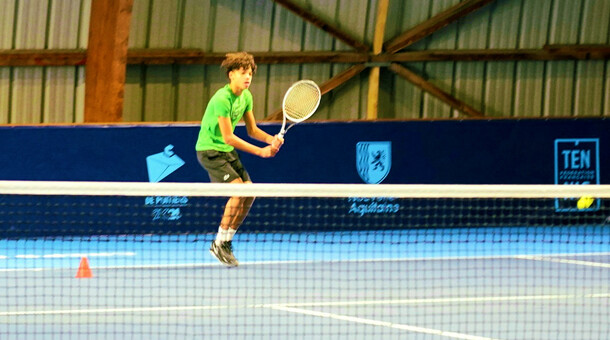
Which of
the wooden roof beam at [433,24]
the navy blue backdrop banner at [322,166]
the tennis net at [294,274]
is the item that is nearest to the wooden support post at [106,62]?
the navy blue backdrop banner at [322,166]

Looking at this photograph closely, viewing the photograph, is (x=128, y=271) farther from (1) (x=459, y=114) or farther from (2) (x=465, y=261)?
(1) (x=459, y=114)

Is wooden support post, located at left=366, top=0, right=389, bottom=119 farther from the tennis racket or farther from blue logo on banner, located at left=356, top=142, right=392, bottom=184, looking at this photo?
the tennis racket

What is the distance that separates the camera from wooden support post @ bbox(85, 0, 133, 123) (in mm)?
12336

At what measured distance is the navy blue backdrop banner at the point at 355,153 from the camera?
10625 mm

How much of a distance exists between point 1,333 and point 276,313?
1446 millimetres

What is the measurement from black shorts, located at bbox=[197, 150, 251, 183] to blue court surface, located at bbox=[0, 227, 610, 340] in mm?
664

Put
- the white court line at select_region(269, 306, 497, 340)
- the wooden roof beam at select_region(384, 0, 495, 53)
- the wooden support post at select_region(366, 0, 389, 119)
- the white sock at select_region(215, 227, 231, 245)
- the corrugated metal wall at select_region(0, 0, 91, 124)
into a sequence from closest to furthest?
the white court line at select_region(269, 306, 497, 340) → the white sock at select_region(215, 227, 231, 245) → the corrugated metal wall at select_region(0, 0, 91, 124) → the wooden support post at select_region(366, 0, 389, 119) → the wooden roof beam at select_region(384, 0, 495, 53)

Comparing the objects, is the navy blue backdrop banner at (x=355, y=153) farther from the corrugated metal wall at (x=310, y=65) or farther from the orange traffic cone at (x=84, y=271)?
the corrugated metal wall at (x=310, y=65)

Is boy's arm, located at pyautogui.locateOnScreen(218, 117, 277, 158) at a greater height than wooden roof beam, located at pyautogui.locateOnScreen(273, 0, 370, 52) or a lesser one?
lesser

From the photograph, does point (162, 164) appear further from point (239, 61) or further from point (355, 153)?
point (239, 61)

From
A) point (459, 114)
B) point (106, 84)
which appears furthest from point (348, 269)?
point (459, 114)

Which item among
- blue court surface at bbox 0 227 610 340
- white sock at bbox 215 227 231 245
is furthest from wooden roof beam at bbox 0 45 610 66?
white sock at bbox 215 227 231 245

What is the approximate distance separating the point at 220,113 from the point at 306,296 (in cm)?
198

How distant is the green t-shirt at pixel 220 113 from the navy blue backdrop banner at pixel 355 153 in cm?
239
